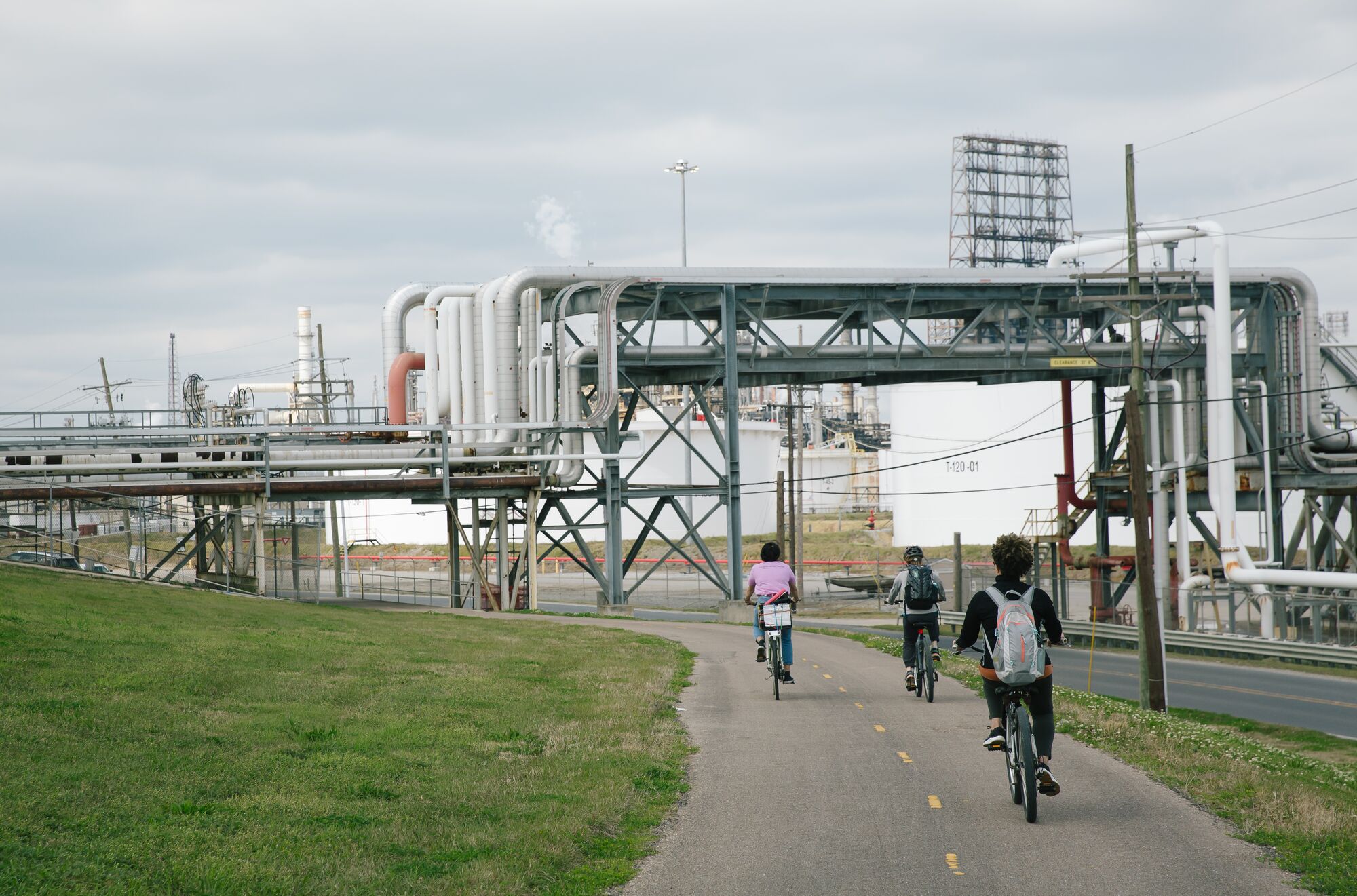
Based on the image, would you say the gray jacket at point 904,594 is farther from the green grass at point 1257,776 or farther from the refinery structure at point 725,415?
the refinery structure at point 725,415

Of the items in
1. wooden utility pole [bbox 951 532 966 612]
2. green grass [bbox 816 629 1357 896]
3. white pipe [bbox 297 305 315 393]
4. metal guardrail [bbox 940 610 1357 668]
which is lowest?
metal guardrail [bbox 940 610 1357 668]

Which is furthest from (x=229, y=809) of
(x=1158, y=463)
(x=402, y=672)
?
(x=1158, y=463)

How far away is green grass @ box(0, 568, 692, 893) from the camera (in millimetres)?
6699

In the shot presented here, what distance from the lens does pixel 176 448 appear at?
1267 inches

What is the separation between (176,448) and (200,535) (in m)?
3.28

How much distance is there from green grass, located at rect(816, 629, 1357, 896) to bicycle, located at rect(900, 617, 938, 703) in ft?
4.96

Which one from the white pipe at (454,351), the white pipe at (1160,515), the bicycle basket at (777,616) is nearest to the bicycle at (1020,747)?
the bicycle basket at (777,616)

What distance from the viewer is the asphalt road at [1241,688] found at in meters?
21.4

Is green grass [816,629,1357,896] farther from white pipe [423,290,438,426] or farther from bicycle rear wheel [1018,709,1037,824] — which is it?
white pipe [423,290,438,426]

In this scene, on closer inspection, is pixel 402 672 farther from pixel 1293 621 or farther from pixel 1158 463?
pixel 1158 463

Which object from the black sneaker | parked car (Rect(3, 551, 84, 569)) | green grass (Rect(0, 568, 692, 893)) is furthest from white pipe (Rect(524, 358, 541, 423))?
the black sneaker

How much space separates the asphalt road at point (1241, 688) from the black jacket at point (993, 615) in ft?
42.2

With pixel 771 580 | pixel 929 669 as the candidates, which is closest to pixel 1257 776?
pixel 929 669

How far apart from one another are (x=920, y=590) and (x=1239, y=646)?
2163 cm
